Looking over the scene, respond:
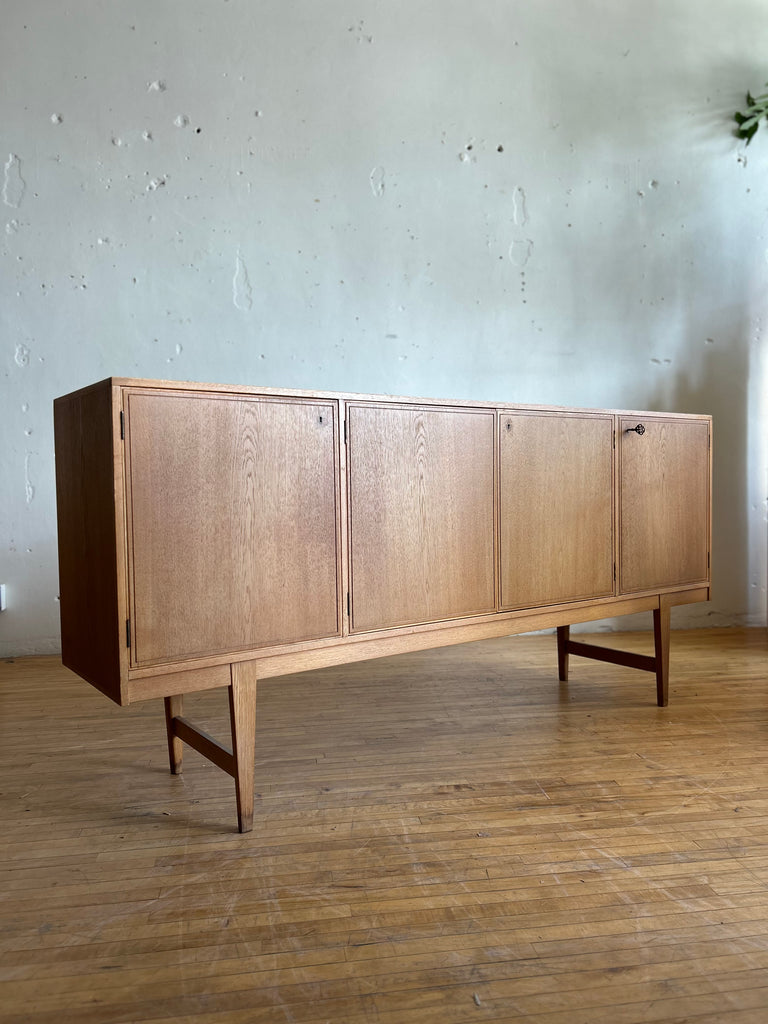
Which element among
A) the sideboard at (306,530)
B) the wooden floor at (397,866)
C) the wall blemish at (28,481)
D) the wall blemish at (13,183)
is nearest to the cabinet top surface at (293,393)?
the sideboard at (306,530)

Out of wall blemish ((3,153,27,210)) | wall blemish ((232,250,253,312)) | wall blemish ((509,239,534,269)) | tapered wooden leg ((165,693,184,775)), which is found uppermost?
wall blemish ((3,153,27,210))

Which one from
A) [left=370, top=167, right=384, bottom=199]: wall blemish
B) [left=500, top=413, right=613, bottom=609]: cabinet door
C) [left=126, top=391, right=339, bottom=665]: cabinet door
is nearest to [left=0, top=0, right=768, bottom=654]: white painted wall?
[left=370, top=167, right=384, bottom=199]: wall blemish

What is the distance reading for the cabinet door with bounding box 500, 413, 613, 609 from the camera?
6.94ft

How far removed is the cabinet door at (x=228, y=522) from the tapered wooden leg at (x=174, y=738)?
0.46 m

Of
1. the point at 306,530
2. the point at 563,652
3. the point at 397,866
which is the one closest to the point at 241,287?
the point at 306,530

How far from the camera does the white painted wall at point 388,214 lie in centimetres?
334

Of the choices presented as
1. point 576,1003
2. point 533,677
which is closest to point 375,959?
point 576,1003

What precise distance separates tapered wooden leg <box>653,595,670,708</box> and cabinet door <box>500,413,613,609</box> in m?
0.32

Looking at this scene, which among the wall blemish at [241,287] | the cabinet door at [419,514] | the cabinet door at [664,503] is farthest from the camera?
the wall blemish at [241,287]

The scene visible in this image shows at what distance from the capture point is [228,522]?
5.39 ft

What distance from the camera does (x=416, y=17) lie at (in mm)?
3602

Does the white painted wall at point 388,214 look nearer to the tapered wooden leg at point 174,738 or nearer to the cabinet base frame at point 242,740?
the tapered wooden leg at point 174,738

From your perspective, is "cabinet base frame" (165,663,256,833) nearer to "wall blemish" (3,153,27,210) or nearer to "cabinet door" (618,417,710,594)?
"cabinet door" (618,417,710,594)

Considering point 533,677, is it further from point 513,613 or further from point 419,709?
point 513,613
